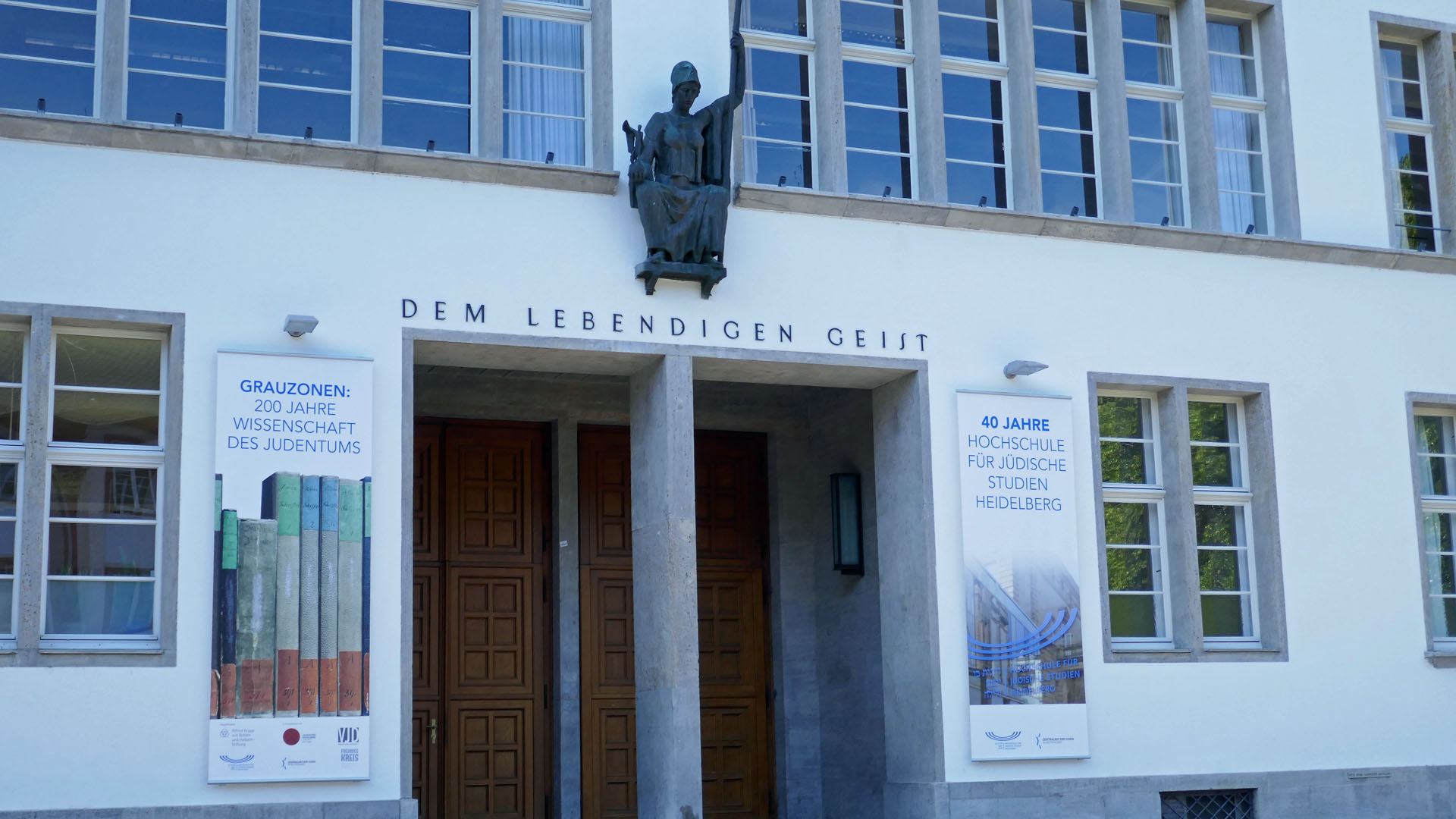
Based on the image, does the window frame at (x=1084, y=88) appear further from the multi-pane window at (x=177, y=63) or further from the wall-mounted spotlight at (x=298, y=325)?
the multi-pane window at (x=177, y=63)

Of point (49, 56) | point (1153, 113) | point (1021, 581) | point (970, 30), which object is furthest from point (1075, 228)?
point (49, 56)

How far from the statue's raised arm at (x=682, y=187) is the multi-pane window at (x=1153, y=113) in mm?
3507

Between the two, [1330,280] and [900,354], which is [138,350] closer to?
[900,354]

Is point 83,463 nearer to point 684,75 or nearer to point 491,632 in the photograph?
point 491,632

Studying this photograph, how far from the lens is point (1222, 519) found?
12969 millimetres

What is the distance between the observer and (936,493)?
39.1 ft

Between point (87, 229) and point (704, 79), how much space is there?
404 cm

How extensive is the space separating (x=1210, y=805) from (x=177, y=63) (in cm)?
834

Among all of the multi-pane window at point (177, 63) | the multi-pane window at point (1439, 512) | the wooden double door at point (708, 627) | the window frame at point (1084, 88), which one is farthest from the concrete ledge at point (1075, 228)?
the multi-pane window at point (177, 63)

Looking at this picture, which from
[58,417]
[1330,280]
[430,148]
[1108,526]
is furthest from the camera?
[1330,280]

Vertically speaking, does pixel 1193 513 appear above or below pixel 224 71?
below

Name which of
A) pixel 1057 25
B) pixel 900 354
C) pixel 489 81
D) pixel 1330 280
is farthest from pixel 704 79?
pixel 1330 280

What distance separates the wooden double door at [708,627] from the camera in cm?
1376

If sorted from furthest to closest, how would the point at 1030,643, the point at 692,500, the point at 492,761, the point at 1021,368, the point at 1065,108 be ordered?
the point at 492,761
the point at 1065,108
the point at 1021,368
the point at 1030,643
the point at 692,500
